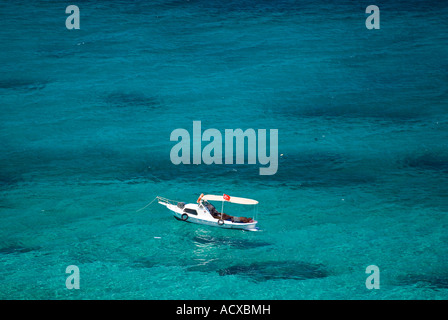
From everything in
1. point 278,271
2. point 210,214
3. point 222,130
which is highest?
point 222,130

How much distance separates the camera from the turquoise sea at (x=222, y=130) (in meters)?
51.7

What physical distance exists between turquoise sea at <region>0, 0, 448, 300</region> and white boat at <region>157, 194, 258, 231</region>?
98cm

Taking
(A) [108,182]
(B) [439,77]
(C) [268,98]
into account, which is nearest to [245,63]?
(C) [268,98]

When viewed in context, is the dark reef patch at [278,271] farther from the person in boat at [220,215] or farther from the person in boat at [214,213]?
the person in boat at [214,213]

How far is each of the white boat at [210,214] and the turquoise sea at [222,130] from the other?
38.8 inches

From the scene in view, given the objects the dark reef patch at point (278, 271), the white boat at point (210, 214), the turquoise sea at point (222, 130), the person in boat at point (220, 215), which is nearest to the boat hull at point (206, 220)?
the white boat at point (210, 214)

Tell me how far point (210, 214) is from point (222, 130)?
1934 centimetres

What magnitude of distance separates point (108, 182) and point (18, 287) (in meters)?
16.8

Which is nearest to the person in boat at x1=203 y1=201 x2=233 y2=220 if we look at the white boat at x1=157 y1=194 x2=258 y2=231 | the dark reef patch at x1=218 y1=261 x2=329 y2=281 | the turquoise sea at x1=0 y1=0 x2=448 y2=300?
A: the white boat at x1=157 y1=194 x2=258 y2=231

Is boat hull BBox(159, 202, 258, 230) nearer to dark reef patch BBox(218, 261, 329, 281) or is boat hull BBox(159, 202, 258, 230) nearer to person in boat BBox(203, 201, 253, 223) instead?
person in boat BBox(203, 201, 253, 223)

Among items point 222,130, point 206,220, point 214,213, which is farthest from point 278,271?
point 222,130

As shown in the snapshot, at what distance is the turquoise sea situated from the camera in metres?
51.7

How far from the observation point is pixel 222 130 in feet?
243

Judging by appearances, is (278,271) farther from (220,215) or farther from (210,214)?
(210,214)
